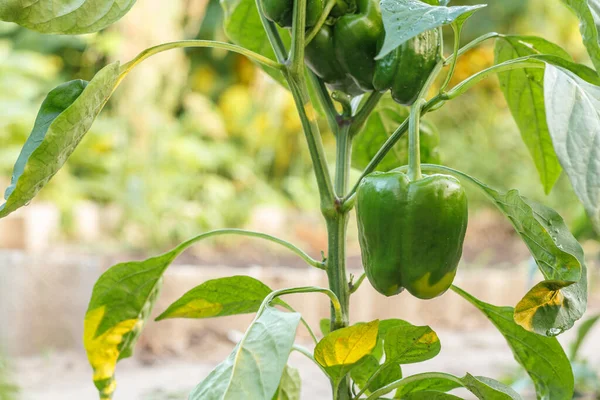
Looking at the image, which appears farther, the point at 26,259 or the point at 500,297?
the point at 500,297

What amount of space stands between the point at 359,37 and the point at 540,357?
34 cm

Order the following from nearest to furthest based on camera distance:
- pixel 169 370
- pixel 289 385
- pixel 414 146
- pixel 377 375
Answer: pixel 414 146 → pixel 377 375 → pixel 289 385 → pixel 169 370

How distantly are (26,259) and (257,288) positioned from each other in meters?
2.20

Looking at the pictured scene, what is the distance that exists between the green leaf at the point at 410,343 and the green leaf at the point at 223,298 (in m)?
0.12

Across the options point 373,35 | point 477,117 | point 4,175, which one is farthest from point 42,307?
point 477,117

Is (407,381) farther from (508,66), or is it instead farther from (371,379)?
(508,66)

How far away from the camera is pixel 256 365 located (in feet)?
1.62

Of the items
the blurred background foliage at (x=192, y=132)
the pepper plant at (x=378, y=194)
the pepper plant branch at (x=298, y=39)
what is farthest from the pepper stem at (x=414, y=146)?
the blurred background foliage at (x=192, y=132)

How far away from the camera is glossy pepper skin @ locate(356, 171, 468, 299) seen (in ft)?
1.81

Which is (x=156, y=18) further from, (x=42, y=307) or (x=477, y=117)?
(x=477, y=117)

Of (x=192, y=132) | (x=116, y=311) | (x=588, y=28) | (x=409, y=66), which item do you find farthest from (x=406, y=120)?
(x=192, y=132)

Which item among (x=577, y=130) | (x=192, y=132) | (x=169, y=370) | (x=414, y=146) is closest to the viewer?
(x=577, y=130)

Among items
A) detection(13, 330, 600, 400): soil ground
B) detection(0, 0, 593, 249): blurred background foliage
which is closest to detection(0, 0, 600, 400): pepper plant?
detection(13, 330, 600, 400): soil ground

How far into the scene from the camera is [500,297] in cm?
322
